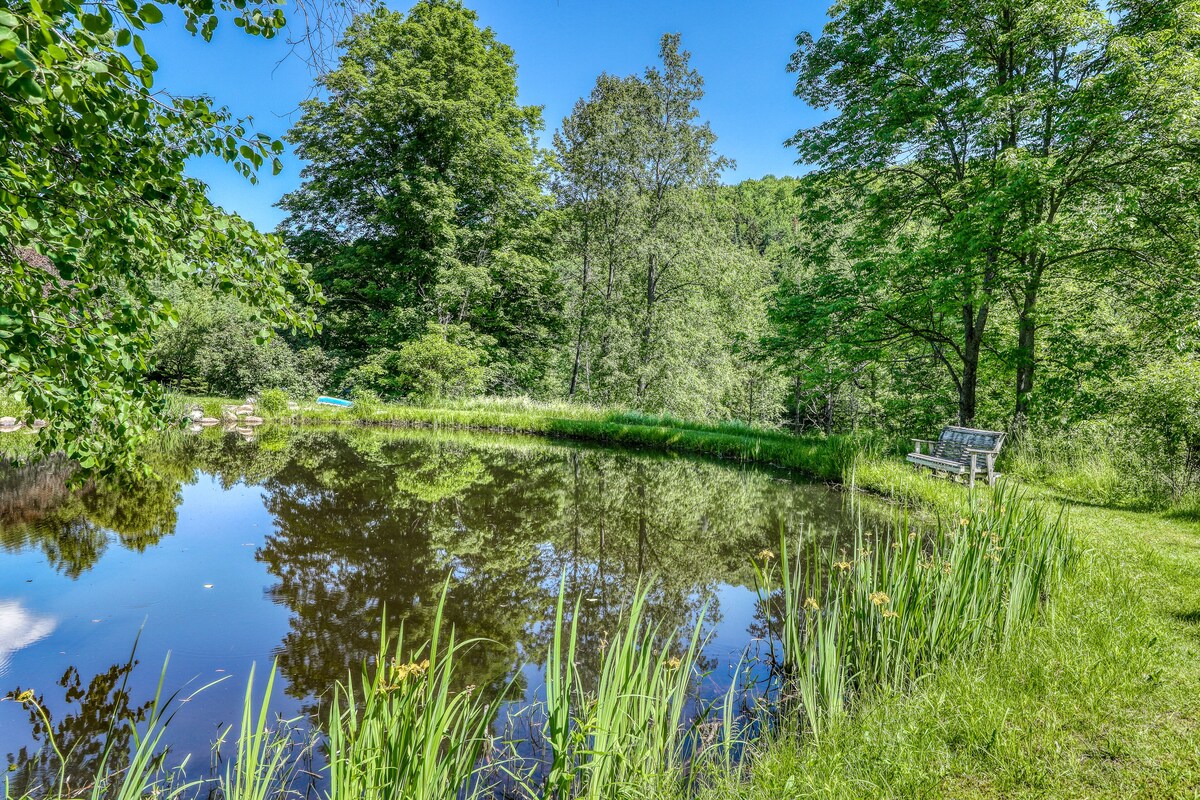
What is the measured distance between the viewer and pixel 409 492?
867 centimetres

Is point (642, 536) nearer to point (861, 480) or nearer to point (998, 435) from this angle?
point (861, 480)

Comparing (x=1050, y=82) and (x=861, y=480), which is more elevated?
(x=1050, y=82)

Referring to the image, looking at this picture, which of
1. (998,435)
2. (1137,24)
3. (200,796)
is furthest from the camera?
(1137,24)

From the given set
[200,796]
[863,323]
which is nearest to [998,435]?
[863,323]

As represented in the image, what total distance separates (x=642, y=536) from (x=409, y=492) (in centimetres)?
385

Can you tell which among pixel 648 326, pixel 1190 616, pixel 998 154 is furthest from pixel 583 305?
pixel 1190 616

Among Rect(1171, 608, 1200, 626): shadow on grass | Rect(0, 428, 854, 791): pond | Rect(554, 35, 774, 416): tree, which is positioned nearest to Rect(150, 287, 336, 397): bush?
Rect(554, 35, 774, 416): tree

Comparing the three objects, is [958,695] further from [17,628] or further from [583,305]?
[583,305]

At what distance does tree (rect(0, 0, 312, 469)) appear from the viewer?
6.02 feet

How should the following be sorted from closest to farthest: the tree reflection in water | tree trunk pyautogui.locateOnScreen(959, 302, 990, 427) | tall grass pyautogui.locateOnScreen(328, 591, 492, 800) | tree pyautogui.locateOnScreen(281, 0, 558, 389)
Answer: tall grass pyautogui.locateOnScreen(328, 591, 492, 800) < the tree reflection in water < tree trunk pyautogui.locateOnScreen(959, 302, 990, 427) < tree pyautogui.locateOnScreen(281, 0, 558, 389)

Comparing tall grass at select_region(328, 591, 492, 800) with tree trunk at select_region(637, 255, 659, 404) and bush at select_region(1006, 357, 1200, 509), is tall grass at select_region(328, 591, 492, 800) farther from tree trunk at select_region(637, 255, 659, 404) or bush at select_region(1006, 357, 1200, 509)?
tree trunk at select_region(637, 255, 659, 404)

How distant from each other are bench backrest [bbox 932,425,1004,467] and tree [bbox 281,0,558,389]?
17712mm

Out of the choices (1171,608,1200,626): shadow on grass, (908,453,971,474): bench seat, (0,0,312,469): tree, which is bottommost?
(1171,608,1200,626): shadow on grass

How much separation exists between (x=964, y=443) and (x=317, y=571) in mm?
9211
